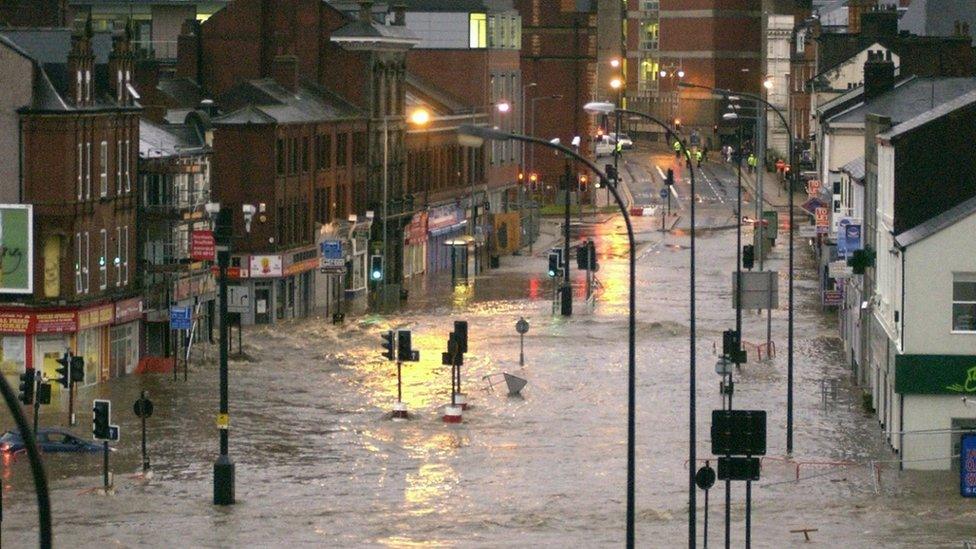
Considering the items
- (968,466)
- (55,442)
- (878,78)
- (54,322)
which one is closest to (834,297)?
(878,78)

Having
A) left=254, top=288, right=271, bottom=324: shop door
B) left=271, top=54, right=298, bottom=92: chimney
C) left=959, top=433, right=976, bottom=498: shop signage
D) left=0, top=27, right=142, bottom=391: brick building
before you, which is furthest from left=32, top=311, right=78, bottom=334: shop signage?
left=271, top=54, right=298, bottom=92: chimney

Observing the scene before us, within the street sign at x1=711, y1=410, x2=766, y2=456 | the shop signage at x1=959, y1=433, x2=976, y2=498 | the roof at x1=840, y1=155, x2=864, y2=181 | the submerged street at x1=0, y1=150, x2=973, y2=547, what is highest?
the roof at x1=840, y1=155, x2=864, y2=181

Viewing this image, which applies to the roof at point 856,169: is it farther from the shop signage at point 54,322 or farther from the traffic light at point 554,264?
the shop signage at point 54,322

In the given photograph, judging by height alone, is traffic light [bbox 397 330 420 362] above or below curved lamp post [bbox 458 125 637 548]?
below

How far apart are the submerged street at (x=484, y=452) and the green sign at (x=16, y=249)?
13.7 feet

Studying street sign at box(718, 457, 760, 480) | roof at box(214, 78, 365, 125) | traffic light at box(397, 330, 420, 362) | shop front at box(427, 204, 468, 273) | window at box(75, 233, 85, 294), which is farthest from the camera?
shop front at box(427, 204, 468, 273)

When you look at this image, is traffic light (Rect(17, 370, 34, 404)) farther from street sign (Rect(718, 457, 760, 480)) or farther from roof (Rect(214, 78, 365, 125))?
roof (Rect(214, 78, 365, 125))

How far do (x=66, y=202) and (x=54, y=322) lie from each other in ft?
12.7

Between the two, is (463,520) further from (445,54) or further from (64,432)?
(445,54)

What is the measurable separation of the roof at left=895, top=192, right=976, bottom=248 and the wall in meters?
27.7

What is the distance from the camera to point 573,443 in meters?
62.0

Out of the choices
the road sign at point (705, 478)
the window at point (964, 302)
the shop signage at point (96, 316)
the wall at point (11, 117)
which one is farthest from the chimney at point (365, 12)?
the road sign at point (705, 478)

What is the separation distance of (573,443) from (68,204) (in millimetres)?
19869

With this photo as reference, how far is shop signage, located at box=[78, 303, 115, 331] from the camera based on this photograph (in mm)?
72688
